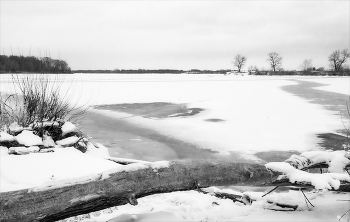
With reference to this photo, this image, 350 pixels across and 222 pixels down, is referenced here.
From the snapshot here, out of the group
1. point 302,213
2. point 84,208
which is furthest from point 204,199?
point 84,208

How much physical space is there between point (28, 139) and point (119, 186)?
3.79 m

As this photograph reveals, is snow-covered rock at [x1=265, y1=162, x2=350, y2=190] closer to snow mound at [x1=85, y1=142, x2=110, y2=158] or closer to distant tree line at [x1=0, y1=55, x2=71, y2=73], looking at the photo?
snow mound at [x1=85, y1=142, x2=110, y2=158]

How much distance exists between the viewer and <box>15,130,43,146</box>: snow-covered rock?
527 centimetres

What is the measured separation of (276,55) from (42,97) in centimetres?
10194

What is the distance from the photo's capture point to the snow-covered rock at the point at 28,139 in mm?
5273

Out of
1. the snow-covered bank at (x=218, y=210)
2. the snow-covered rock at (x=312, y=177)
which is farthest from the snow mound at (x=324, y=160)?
the snow-covered bank at (x=218, y=210)

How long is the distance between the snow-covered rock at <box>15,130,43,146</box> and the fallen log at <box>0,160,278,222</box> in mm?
3524

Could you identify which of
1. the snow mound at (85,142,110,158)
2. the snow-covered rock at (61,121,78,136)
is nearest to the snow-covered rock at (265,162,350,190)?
the snow mound at (85,142,110,158)

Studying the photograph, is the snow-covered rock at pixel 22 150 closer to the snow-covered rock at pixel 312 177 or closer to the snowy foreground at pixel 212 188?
the snowy foreground at pixel 212 188

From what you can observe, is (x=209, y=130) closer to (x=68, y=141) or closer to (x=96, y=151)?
(x=96, y=151)

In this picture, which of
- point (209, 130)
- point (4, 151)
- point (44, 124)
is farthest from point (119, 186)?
point (209, 130)

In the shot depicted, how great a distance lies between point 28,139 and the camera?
5.38 metres

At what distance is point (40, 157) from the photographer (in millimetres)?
4824

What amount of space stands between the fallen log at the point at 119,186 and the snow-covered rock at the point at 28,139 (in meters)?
3.52
